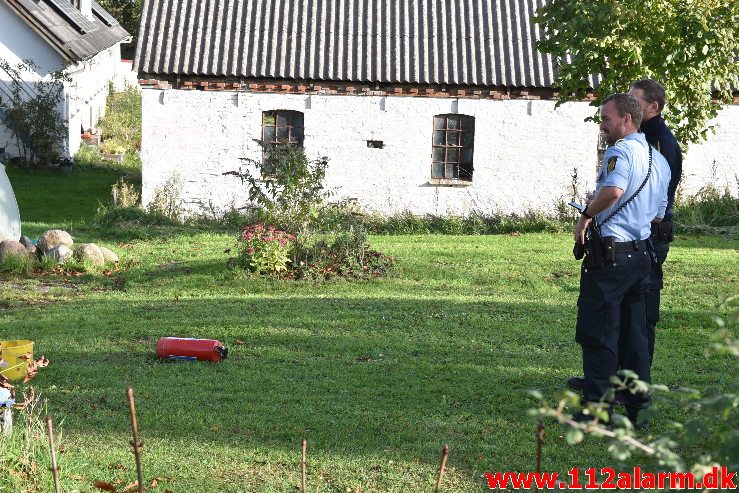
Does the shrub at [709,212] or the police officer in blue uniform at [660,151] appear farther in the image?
the shrub at [709,212]

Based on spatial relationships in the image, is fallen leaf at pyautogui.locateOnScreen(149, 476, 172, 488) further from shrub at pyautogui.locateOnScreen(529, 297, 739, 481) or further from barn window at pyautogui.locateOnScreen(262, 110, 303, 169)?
barn window at pyautogui.locateOnScreen(262, 110, 303, 169)

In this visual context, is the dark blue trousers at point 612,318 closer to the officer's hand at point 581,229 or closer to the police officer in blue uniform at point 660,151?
the officer's hand at point 581,229

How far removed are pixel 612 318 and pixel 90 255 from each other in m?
9.09

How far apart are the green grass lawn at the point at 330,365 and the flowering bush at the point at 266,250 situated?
0.30 meters

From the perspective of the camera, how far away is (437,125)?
19562mm

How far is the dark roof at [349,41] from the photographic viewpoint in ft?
62.6

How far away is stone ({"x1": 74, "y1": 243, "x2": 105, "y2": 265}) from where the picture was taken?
44.6 feet

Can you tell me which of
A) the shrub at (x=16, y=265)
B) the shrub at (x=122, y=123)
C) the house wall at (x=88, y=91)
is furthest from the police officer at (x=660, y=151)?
the shrub at (x=122, y=123)

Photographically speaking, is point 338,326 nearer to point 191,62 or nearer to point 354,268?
point 354,268

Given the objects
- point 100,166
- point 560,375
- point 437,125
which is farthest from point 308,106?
point 560,375

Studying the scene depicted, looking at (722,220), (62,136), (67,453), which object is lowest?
(67,453)

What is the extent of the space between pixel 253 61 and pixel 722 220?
931 cm

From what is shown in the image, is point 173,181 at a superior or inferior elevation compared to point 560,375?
superior

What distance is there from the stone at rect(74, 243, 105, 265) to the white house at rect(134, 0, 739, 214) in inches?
208
